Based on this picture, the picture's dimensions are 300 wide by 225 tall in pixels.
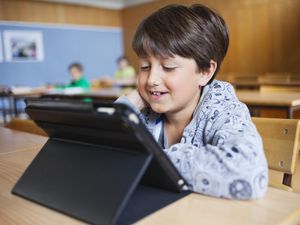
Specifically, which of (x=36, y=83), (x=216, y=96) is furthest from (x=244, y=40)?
(x=216, y=96)

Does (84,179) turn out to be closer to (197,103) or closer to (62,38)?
(197,103)

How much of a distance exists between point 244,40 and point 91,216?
312 inches

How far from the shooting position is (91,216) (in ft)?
1.95

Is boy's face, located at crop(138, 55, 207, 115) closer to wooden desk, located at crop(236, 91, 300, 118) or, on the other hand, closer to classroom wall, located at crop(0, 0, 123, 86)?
wooden desk, located at crop(236, 91, 300, 118)

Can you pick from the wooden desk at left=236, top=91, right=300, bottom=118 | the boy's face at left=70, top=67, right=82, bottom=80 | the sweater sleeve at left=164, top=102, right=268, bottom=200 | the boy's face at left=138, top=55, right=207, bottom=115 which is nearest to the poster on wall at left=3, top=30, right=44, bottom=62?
the boy's face at left=70, top=67, right=82, bottom=80

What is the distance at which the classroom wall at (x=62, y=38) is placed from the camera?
27.2 ft

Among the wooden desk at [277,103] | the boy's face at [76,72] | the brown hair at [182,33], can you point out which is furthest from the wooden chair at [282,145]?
the boy's face at [76,72]

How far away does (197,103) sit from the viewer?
3.44ft

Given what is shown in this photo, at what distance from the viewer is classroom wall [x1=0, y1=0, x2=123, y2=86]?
828 cm

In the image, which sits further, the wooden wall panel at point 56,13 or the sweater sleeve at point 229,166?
the wooden wall panel at point 56,13

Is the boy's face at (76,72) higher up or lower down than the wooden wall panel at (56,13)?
lower down

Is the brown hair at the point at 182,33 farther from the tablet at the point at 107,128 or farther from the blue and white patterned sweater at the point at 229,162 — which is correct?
the tablet at the point at 107,128

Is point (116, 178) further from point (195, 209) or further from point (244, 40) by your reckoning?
point (244, 40)

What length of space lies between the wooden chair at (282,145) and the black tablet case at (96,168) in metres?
0.53
